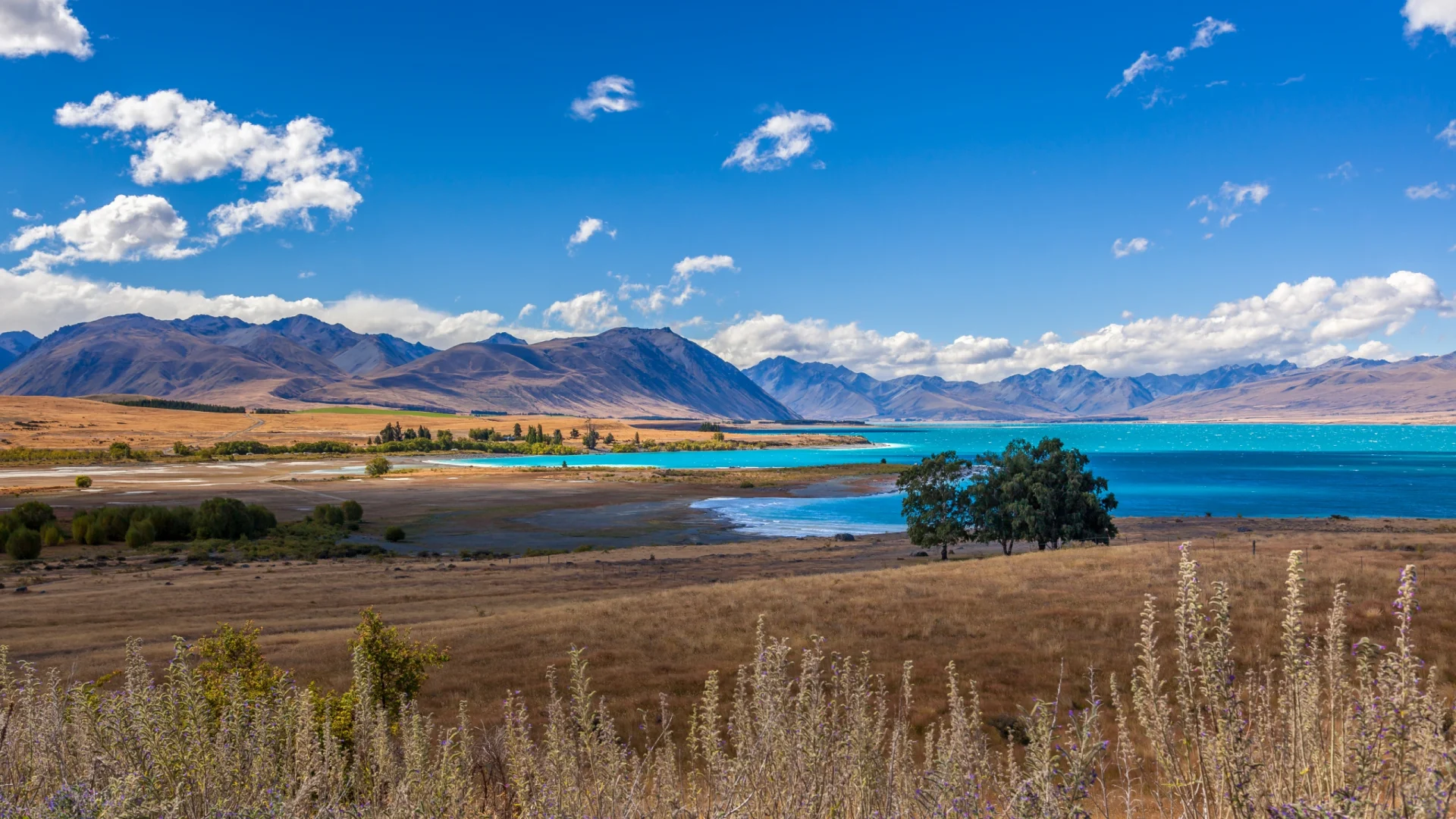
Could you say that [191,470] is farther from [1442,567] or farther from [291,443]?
[1442,567]

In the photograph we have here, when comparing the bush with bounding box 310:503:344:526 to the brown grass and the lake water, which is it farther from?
the lake water

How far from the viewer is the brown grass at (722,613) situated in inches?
660

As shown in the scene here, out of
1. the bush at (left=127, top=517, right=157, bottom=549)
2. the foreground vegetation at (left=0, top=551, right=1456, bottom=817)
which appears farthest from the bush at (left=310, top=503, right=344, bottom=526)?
the foreground vegetation at (left=0, top=551, right=1456, bottom=817)

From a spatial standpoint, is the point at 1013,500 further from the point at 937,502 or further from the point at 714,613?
the point at 714,613

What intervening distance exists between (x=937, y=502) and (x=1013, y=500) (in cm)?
462

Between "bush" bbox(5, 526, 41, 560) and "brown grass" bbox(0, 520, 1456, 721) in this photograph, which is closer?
"brown grass" bbox(0, 520, 1456, 721)

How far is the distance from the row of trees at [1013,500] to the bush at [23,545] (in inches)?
1991

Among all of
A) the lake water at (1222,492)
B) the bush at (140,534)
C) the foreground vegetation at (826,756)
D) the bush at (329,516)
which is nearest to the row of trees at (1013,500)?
the lake water at (1222,492)

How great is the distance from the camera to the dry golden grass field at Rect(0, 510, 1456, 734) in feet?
54.7

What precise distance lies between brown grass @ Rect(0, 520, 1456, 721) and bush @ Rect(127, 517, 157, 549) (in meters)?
13.8

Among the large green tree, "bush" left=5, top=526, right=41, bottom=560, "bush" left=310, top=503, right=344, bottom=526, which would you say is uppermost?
the large green tree

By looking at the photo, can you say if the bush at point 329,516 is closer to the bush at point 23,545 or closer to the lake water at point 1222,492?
the bush at point 23,545

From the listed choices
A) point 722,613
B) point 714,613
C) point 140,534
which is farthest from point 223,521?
point 722,613

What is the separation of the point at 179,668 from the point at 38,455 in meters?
174
